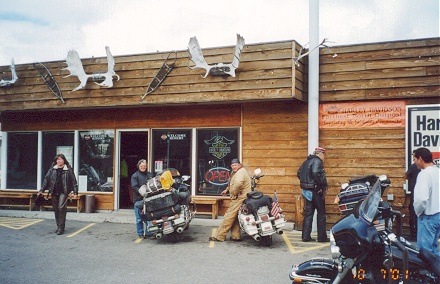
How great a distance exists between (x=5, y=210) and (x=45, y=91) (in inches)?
155

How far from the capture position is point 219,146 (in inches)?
440

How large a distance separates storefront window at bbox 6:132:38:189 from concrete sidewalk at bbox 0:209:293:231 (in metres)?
0.98

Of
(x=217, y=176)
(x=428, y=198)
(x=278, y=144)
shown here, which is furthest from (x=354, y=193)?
(x=217, y=176)

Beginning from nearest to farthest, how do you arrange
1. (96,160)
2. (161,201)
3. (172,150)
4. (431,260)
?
(431,260) < (161,201) < (172,150) < (96,160)

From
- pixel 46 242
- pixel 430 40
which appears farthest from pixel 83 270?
pixel 430 40

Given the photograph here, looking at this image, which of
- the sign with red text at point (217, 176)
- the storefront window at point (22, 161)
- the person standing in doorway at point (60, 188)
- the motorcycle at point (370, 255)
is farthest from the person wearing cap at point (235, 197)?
the storefront window at point (22, 161)

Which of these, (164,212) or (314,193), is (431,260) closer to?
(314,193)

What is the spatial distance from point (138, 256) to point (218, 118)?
4.65 m

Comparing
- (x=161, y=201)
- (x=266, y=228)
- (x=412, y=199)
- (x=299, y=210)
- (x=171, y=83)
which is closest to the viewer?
(x=266, y=228)

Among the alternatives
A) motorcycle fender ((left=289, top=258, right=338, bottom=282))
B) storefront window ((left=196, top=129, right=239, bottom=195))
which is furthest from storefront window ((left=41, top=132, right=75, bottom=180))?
motorcycle fender ((left=289, top=258, right=338, bottom=282))

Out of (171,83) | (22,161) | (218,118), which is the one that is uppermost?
(171,83)

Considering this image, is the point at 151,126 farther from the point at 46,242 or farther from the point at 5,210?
the point at 5,210

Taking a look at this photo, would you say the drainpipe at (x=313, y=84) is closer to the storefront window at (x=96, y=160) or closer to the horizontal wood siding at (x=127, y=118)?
the horizontal wood siding at (x=127, y=118)

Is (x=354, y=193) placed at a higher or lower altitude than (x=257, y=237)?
higher
